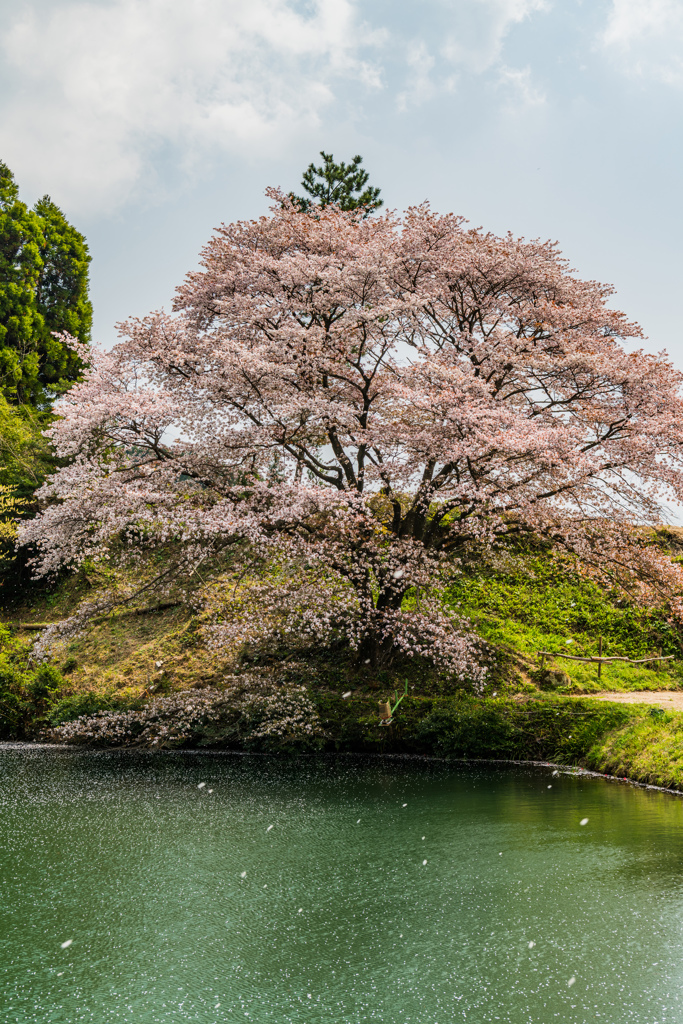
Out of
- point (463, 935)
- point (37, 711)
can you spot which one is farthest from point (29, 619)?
point (463, 935)

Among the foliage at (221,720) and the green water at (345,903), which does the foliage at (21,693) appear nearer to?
the foliage at (221,720)

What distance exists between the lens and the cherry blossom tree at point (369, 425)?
35.4ft

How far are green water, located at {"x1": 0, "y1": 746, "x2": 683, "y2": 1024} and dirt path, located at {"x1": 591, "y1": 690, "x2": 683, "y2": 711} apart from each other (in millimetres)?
2500

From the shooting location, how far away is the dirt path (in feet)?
35.9

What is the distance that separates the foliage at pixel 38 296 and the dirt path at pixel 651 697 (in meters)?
19.9

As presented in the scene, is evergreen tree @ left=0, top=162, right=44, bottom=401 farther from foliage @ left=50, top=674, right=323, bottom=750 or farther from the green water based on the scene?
the green water

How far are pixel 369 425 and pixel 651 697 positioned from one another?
6.42 meters

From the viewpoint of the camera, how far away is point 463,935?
4781 mm

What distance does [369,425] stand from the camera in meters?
11.9

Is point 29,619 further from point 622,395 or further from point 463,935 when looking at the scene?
point 463,935

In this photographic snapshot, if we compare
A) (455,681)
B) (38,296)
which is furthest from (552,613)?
(38,296)

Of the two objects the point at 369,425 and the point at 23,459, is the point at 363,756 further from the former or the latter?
the point at 23,459

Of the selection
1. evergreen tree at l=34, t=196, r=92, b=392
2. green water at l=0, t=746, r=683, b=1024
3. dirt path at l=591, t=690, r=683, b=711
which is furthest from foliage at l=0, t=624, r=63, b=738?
evergreen tree at l=34, t=196, r=92, b=392

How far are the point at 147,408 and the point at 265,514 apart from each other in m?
2.42
